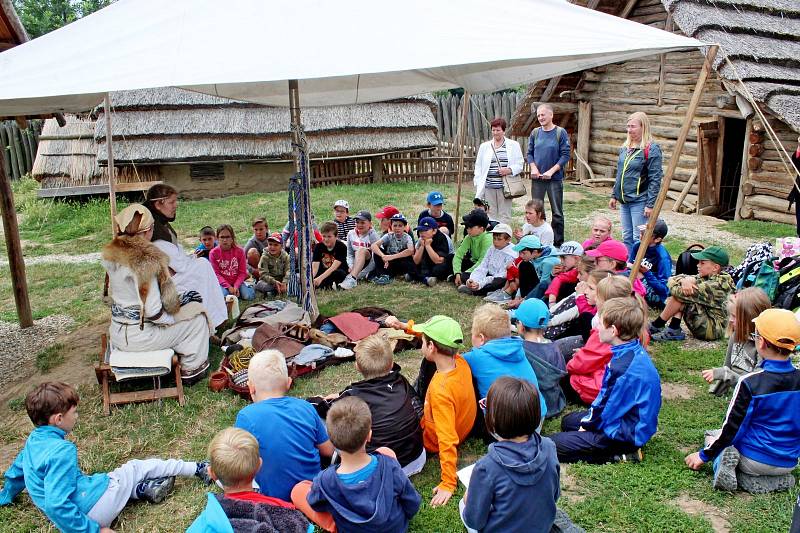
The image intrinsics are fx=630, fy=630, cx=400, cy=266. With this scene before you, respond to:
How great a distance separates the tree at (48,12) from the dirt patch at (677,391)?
2658 centimetres

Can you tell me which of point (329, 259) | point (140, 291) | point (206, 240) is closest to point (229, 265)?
point (206, 240)

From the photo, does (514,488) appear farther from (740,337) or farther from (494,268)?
(494,268)

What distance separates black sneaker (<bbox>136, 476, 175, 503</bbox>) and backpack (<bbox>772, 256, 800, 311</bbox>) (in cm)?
443

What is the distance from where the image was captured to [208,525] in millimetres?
2387

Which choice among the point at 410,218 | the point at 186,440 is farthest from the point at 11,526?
the point at 410,218

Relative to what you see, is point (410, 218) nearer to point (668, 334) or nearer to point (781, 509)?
point (668, 334)

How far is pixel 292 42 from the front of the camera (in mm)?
4461

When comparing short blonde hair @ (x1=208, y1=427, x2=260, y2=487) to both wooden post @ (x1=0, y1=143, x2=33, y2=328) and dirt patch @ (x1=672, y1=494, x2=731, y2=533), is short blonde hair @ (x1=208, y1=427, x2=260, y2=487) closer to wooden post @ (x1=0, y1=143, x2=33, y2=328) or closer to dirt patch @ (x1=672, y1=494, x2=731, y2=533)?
dirt patch @ (x1=672, y1=494, x2=731, y2=533)

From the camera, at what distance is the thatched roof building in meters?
8.71

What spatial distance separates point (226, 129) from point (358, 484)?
→ 12447mm

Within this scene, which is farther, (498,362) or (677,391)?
(677,391)

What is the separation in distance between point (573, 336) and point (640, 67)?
10146 millimetres

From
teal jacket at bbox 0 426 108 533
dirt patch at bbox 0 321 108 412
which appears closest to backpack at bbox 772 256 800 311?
teal jacket at bbox 0 426 108 533

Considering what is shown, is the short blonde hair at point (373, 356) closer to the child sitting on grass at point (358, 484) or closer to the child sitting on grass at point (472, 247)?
the child sitting on grass at point (358, 484)
